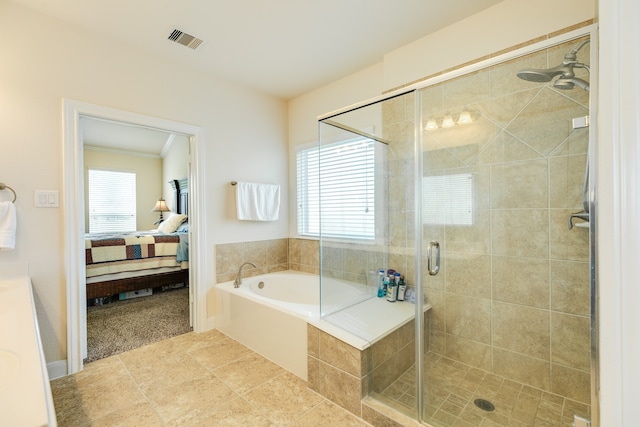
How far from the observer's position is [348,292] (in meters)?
2.39

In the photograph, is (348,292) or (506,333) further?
(348,292)

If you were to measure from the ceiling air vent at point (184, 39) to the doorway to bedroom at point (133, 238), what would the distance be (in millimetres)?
786

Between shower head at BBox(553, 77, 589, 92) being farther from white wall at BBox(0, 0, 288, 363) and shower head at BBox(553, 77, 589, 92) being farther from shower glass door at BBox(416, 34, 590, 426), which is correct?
white wall at BBox(0, 0, 288, 363)

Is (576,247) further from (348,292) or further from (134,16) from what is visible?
(134,16)

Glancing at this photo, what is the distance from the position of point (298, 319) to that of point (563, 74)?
212 centimetres

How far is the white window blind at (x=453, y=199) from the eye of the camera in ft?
6.24

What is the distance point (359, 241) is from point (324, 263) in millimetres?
372

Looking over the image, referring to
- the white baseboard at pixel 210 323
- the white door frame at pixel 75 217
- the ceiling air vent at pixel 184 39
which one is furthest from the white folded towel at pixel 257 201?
the ceiling air vent at pixel 184 39

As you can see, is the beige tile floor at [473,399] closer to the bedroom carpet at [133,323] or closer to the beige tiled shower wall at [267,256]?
the beige tiled shower wall at [267,256]

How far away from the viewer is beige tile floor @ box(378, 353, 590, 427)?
59.6 inches

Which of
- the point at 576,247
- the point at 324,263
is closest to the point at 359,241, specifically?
the point at 324,263

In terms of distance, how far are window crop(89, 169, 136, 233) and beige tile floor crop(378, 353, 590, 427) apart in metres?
6.33

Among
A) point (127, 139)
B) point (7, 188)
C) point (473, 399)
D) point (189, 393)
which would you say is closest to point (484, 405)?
point (473, 399)

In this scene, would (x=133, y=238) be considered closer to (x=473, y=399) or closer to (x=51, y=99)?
(x=51, y=99)
